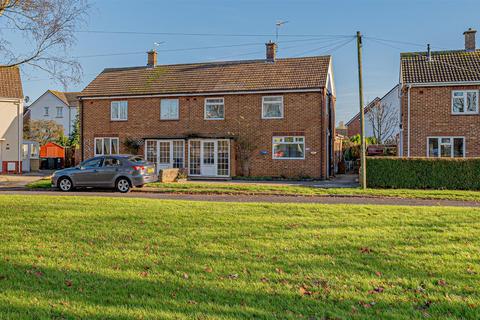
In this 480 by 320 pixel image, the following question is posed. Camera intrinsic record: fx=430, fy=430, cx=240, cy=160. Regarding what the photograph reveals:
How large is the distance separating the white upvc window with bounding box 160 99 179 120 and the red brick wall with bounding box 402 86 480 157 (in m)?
13.8

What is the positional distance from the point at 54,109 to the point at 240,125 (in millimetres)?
40004

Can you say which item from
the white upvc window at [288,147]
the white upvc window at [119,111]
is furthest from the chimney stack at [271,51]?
the white upvc window at [119,111]

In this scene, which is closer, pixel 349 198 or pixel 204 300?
pixel 204 300

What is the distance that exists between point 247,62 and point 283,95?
190 inches

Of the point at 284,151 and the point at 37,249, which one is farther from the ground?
the point at 284,151

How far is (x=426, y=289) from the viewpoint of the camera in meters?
5.01

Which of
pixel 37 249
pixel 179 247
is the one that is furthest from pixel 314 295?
pixel 37 249

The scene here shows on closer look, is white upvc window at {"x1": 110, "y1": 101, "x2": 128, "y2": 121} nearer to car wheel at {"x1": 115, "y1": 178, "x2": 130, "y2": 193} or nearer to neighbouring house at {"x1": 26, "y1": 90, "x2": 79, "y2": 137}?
car wheel at {"x1": 115, "y1": 178, "x2": 130, "y2": 193}

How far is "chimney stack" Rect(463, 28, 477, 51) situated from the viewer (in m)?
25.5

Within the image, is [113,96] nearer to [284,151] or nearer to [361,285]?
[284,151]

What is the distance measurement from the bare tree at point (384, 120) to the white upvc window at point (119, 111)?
25.2 metres

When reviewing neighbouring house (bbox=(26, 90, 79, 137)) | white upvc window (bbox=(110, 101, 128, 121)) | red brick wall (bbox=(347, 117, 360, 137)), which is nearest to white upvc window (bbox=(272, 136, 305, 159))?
white upvc window (bbox=(110, 101, 128, 121))

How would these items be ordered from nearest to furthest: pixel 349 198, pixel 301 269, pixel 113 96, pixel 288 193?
pixel 301 269 → pixel 349 198 → pixel 288 193 → pixel 113 96

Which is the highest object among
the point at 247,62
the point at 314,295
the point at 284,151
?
the point at 247,62
